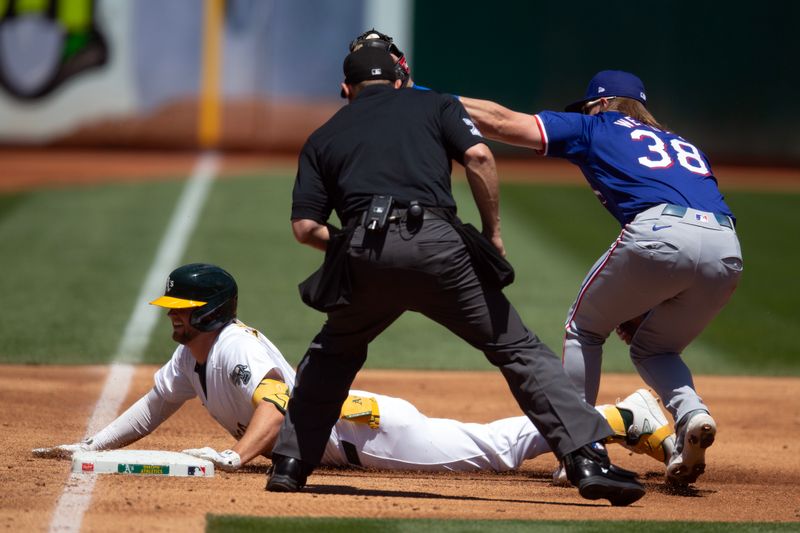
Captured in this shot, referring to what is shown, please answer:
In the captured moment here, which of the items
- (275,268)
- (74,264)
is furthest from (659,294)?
(74,264)

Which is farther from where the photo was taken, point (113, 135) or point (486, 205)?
point (113, 135)

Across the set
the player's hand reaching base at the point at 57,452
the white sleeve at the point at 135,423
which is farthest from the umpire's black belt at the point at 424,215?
the player's hand reaching base at the point at 57,452

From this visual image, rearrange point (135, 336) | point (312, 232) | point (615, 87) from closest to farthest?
1. point (312, 232)
2. point (615, 87)
3. point (135, 336)

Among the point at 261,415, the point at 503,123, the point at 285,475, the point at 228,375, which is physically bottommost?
the point at 285,475

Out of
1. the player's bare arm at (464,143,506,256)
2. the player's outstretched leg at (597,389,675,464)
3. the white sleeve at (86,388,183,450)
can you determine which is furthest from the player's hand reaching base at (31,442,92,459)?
the player's outstretched leg at (597,389,675,464)

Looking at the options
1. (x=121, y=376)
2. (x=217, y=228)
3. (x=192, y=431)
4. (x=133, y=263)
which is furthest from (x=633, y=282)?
(x=217, y=228)

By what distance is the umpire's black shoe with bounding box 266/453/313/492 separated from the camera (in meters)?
5.25

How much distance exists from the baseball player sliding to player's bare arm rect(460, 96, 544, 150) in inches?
52.7

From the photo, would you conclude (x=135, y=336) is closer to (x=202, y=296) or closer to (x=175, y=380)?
(x=175, y=380)

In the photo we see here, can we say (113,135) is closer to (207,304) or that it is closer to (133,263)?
(133,263)

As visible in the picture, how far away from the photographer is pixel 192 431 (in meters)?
6.95

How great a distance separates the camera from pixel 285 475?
5.26 metres

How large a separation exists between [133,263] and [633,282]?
8187mm

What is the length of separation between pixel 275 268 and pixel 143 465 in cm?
763
